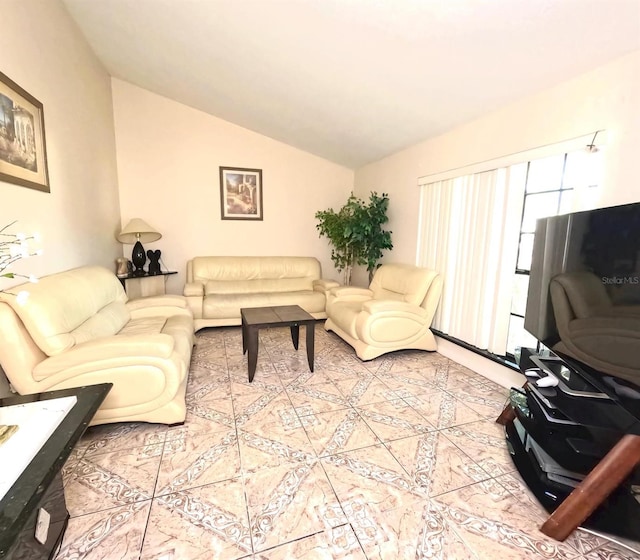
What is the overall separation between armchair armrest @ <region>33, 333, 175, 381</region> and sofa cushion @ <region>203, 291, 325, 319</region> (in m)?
1.96

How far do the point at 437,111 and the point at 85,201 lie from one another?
3288 mm

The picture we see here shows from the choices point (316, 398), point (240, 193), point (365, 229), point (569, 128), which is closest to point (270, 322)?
point (316, 398)

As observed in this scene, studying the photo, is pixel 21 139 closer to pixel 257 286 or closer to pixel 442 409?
pixel 257 286

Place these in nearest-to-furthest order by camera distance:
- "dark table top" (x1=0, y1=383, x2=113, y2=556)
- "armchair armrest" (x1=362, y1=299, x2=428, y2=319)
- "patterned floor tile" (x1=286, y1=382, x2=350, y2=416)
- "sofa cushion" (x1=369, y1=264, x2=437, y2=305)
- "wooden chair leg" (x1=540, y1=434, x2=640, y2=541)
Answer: "dark table top" (x1=0, y1=383, x2=113, y2=556) < "wooden chair leg" (x1=540, y1=434, x2=640, y2=541) < "patterned floor tile" (x1=286, y1=382, x2=350, y2=416) < "armchair armrest" (x1=362, y1=299, x2=428, y2=319) < "sofa cushion" (x1=369, y1=264, x2=437, y2=305)

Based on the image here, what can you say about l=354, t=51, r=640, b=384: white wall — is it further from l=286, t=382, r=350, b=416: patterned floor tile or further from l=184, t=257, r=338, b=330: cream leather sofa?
l=184, t=257, r=338, b=330: cream leather sofa

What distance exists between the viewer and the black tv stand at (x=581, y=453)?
1.16 metres

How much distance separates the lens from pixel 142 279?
12.4 ft

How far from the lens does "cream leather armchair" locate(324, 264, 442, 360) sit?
9.54 ft

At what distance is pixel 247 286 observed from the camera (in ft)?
13.8

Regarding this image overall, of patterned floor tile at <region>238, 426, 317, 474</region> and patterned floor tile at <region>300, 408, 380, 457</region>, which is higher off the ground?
patterned floor tile at <region>300, 408, 380, 457</region>

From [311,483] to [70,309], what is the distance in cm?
176

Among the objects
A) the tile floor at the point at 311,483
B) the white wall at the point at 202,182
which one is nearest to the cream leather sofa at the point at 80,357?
the tile floor at the point at 311,483

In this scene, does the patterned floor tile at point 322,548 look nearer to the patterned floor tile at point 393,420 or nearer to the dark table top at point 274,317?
the patterned floor tile at point 393,420

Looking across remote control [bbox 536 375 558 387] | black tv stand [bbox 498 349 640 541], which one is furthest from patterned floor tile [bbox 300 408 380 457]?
remote control [bbox 536 375 558 387]
